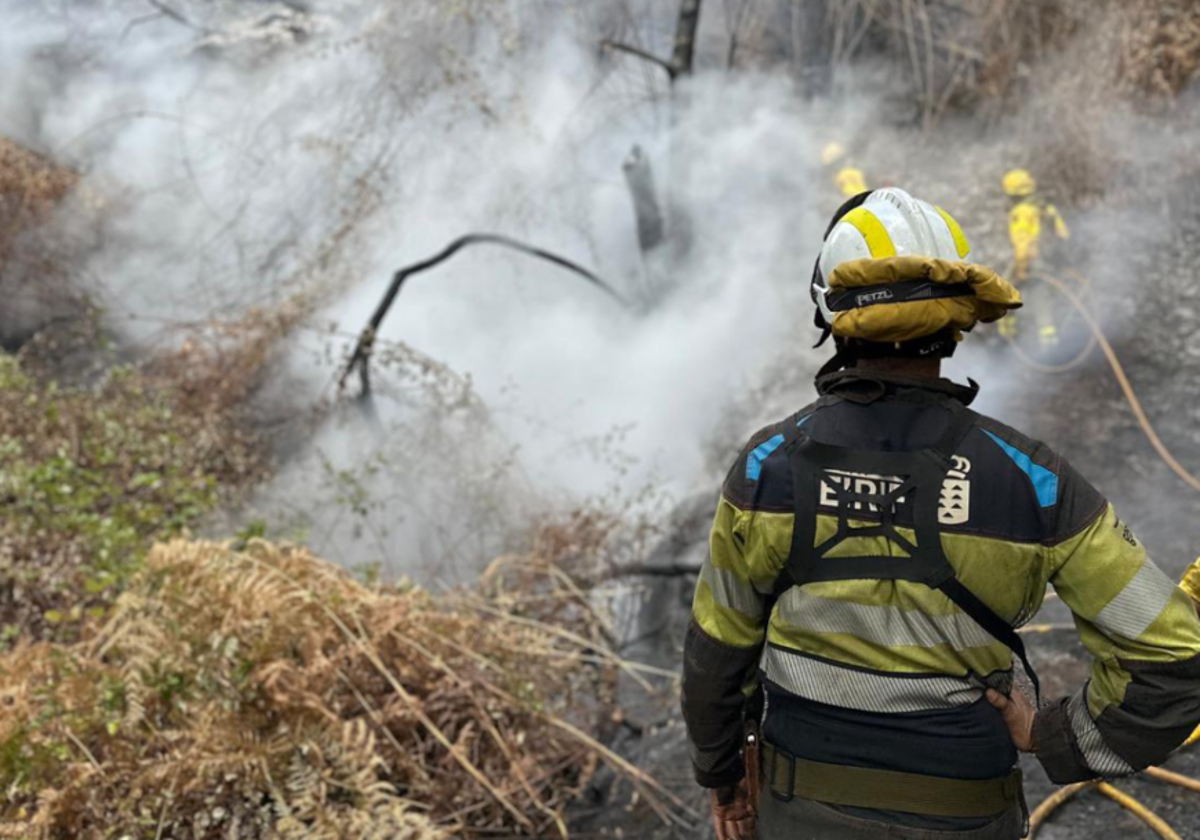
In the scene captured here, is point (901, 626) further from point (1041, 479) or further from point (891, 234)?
point (891, 234)

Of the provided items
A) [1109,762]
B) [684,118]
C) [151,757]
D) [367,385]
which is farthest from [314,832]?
[684,118]

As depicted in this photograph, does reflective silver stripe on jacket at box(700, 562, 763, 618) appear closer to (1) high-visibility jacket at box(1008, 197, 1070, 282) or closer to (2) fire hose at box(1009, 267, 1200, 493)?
(2) fire hose at box(1009, 267, 1200, 493)

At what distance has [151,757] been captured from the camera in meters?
3.41

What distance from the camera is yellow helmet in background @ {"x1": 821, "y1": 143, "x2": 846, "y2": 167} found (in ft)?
31.6

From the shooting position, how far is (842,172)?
27.8 feet

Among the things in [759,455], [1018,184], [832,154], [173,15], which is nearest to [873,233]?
[759,455]

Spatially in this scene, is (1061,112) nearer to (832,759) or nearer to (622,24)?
(622,24)

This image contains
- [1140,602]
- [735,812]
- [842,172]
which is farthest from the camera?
[842,172]

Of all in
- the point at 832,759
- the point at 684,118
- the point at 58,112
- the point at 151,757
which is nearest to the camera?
the point at 832,759

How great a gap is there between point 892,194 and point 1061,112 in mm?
8974

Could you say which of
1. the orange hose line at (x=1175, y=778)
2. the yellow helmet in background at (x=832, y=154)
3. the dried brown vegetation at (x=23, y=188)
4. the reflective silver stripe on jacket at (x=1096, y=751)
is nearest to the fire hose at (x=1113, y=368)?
the yellow helmet in background at (x=832, y=154)

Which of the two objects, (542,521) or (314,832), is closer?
(314,832)

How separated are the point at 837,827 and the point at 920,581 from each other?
487mm

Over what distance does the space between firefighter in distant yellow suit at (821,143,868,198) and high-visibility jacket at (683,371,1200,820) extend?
6.17 metres
